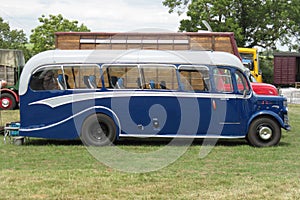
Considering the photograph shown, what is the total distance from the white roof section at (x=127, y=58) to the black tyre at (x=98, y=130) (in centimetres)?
138

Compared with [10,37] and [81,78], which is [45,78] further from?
[10,37]

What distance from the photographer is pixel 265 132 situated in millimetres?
13242

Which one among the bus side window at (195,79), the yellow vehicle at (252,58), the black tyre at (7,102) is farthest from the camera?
the yellow vehicle at (252,58)

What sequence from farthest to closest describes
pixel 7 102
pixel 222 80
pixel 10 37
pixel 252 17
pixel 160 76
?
pixel 10 37 < pixel 252 17 < pixel 7 102 < pixel 222 80 < pixel 160 76

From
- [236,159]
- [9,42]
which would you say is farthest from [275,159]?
[9,42]

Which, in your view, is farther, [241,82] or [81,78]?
Answer: [241,82]

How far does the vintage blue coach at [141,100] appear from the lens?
1312 cm

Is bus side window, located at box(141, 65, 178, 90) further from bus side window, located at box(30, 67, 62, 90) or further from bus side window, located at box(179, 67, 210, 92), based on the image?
bus side window, located at box(30, 67, 62, 90)

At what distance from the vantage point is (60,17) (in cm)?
6303

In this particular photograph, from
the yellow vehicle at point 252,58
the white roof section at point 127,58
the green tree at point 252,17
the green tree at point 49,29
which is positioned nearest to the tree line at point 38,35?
the green tree at point 49,29

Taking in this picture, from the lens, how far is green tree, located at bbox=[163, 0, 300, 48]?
1859 inches

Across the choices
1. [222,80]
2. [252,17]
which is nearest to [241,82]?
[222,80]

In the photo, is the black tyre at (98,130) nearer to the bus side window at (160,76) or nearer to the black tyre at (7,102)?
the bus side window at (160,76)

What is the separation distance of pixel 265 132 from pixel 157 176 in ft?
15.3
